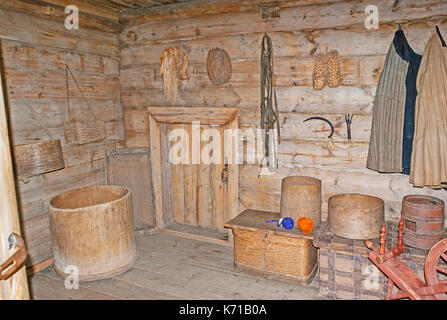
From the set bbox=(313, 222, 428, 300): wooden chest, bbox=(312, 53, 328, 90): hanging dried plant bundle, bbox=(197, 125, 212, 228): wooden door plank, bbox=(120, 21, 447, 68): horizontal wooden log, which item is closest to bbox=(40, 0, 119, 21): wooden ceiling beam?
bbox=(120, 21, 447, 68): horizontal wooden log

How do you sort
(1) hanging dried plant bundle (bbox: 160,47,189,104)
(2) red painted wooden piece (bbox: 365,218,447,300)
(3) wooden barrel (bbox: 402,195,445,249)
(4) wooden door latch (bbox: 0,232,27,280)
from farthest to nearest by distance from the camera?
1. (1) hanging dried plant bundle (bbox: 160,47,189,104)
2. (3) wooden barrel (bbox: 402,195,445,249)
3. (2) red painted wooden piece (bbox: 365,218,447,300)
4. (4) wooden door latch (bbox: 0,232,27,280)

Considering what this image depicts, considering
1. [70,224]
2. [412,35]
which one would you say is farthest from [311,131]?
[70,224]

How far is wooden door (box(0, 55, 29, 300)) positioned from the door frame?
2.94 meters

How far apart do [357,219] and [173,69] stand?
2859 millimetres

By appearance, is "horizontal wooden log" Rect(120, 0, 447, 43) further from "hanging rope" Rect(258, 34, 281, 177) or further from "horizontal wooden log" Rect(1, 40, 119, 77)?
"horizontal wooden log" Rect(1, 40, 119, 77)

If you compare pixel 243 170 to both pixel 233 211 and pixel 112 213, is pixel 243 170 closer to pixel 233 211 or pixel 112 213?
pixel 233 211

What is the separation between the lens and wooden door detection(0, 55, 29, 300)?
1.73 metres

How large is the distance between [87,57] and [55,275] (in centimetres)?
265

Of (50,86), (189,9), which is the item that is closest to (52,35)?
(50,86)

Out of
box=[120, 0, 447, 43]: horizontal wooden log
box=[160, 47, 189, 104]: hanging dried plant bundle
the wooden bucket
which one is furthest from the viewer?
box=[160, 47, 189, 104]: hanging dried plant bundle

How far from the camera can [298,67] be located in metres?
4.01

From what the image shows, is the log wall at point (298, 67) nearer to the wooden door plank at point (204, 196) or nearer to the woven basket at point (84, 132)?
the wooden door plank at point (204, 196)

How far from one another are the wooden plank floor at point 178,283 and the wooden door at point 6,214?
180cm

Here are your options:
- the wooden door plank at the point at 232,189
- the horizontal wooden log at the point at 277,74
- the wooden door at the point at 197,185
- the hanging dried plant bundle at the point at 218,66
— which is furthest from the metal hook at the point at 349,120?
the wooden door at the point at 197,185
